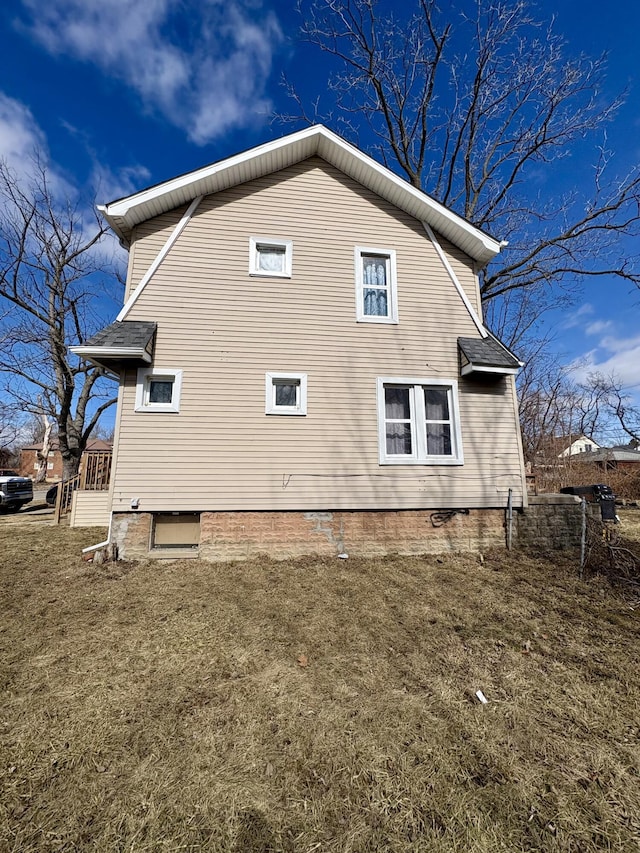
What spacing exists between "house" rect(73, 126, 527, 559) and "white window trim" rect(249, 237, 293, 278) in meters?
0.03

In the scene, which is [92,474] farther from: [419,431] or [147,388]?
[419,431]

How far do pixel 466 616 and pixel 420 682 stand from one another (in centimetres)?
163

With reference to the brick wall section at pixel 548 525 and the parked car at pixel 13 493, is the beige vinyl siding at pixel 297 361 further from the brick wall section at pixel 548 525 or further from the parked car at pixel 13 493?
the parked car at pixel 13 493

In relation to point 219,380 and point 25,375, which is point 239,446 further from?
point 25,375

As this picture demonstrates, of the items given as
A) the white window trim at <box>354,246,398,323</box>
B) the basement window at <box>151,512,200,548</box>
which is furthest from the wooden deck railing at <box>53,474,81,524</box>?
the white window trim at <box>354,246,398,323</box>

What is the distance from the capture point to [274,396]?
7.14 metres

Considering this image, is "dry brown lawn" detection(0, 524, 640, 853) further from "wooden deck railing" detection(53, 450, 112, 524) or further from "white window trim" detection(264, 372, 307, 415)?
"wooden deck railing" detection(53, 450, 112, 524)

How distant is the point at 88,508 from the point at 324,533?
7868 millimetres

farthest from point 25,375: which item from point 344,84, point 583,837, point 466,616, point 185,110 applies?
point 583,837

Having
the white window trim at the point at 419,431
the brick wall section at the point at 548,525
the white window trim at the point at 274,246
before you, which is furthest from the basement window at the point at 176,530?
the brick wall section at the point at 548,525

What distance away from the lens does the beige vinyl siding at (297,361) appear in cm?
674

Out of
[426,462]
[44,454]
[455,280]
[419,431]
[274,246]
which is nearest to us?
[426,462]

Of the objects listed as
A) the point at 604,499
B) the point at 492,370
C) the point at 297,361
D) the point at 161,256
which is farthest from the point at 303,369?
the point at 604,499

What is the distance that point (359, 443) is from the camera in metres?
7.26
